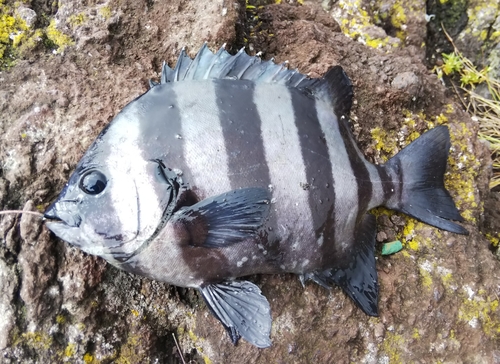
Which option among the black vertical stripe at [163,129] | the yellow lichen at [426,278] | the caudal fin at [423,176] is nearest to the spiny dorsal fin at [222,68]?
the black vertical stripe at [163,129]

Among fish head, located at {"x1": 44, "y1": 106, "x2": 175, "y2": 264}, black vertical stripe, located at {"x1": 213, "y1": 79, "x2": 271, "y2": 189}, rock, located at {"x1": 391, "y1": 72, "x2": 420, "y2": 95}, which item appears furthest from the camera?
rock, located at {"x1": 391, "y1": 72, "x2": 420, "y2": 95}

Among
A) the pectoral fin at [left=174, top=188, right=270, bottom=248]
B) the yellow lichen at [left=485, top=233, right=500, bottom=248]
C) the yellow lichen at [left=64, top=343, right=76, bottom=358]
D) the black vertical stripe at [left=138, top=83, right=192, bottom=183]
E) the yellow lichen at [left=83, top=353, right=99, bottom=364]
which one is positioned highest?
the black vertical stripe at [left=138, top=83, right=192, bottom=183]

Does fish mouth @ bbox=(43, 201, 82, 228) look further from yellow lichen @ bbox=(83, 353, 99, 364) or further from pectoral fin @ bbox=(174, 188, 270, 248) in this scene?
yellow lichen @ bbox=(83, 353, 99, 364)

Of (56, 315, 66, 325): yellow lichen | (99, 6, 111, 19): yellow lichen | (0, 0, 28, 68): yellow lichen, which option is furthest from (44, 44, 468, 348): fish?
(0, 0, 28, 68): yellow lichen

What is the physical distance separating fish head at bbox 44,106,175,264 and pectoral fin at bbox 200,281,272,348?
0.38 metres

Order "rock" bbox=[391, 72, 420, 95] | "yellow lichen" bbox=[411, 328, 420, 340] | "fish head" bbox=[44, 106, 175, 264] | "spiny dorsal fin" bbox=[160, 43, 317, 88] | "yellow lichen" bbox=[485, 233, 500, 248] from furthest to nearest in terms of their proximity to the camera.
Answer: "yellow lichen" bbox=[485, 233, 500, 248], "rock" bbox=[391, 72, 420, 95], "yellow lichen" bbox=[411, 328, 420, 340], "spiny dorsal fin" bbox=[160, 43, 317, 88], "fish head" bbox=[44, 106, 175, 264]

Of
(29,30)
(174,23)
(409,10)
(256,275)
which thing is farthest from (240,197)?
(409,10)

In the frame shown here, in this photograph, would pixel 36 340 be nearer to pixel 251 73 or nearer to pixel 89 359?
pixel 89 359

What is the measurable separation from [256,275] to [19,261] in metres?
0.95

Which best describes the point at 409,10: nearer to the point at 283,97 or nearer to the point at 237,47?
the point at 237,47

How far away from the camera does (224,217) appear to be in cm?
145

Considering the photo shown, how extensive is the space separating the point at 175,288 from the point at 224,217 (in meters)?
0.56

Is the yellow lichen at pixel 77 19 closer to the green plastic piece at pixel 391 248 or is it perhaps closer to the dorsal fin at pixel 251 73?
the dorsal fin at pixel 251 73

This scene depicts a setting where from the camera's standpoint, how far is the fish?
145cm
